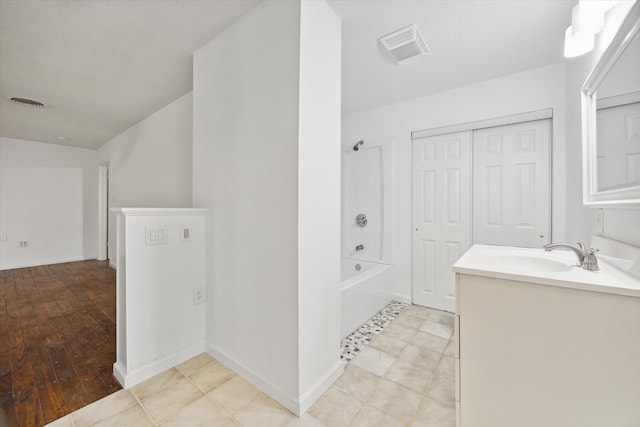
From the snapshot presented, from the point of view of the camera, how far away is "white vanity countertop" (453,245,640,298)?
0.86m

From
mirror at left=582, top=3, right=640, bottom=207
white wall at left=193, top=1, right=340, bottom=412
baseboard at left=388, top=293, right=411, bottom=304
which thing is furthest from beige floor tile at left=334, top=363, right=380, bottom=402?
mirror at left=582, top=3, right=640, bottom=207

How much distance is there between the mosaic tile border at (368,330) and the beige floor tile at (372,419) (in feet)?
1.56

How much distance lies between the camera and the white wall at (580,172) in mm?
1162

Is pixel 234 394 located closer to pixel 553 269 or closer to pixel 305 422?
pixel 305 422

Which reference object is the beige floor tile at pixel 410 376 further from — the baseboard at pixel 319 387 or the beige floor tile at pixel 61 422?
the beige floor tile at pixel 61 422

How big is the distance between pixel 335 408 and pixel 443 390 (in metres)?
0.67

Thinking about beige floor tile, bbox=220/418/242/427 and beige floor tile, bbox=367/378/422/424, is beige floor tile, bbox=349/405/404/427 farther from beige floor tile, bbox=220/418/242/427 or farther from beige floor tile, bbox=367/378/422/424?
beige floor tile, bbox=220/418/242/427

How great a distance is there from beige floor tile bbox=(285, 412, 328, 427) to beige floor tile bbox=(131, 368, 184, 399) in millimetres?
813

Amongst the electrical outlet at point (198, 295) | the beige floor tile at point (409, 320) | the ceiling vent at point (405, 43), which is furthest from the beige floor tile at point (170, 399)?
the ceiling vent at point (405, 43)

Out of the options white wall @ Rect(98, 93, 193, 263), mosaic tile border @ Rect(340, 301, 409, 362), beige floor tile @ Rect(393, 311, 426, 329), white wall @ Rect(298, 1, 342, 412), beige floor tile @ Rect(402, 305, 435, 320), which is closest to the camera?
white wall @ Rect(298, 1, 342, 412)

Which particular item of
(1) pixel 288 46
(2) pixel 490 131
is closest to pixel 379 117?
(2) pixel 490 131

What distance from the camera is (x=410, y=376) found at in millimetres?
1643

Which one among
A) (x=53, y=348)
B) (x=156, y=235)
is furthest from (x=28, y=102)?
(x=156, y=235)

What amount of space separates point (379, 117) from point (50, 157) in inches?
237
